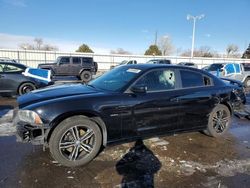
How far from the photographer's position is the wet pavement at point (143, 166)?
3.57 metres

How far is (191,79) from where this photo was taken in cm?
529

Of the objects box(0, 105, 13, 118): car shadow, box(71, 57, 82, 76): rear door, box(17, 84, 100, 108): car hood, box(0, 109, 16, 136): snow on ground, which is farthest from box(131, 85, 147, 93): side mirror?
box(71, 57, 82, 76): rear door

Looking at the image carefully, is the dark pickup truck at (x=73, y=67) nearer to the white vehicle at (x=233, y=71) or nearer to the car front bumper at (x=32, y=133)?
the white vehicle at (x=233, y=71)

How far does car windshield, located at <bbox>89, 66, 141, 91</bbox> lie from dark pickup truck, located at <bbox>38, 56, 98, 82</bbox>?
48.6ft

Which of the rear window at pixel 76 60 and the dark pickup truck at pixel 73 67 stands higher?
the rear window at pixel 76 60

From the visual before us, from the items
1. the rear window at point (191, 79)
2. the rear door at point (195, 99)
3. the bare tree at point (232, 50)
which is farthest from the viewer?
the bare tree at point (232, 50)

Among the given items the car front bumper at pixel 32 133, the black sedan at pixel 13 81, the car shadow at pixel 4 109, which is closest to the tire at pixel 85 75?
the black sedan at pixel 13 81

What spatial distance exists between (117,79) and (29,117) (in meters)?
1.79

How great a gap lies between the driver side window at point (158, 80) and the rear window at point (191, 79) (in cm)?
26

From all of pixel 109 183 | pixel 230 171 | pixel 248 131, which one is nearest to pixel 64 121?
pixel 109 183

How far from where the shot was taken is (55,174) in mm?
3736

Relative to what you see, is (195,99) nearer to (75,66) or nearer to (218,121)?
(218,121)

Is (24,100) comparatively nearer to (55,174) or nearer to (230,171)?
(55,174)

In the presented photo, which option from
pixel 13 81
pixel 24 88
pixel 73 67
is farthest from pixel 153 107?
pixel 73 67
